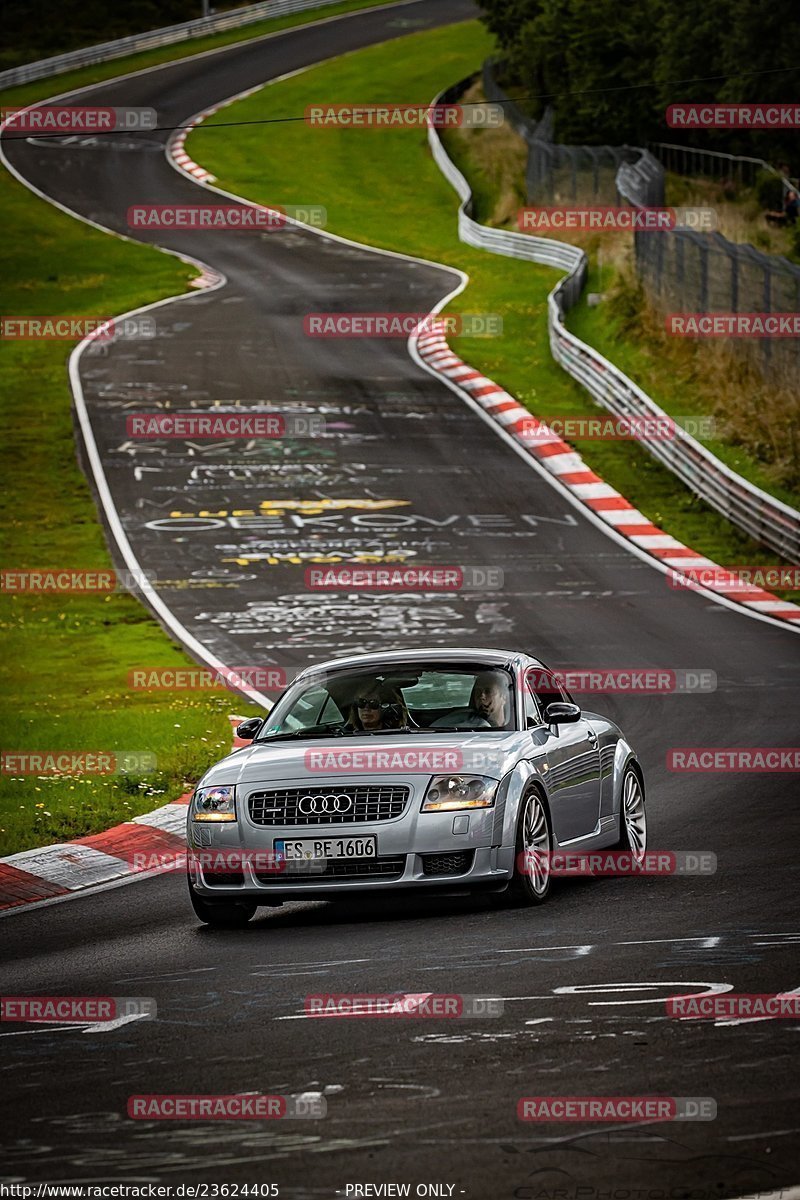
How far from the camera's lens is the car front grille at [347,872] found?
10.1 meters

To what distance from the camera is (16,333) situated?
4428cm

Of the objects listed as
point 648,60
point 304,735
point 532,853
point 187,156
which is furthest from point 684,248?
point 187,156

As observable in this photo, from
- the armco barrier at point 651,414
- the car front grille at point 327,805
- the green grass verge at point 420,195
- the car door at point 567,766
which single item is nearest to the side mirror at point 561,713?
the car door at point 567,766

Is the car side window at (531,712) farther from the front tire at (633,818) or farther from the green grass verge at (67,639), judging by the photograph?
the green grass verge at (67,639)

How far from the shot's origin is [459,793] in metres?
10.2

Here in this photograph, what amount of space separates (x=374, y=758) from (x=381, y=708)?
32.9 inches

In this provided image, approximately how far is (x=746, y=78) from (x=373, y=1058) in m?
43.6

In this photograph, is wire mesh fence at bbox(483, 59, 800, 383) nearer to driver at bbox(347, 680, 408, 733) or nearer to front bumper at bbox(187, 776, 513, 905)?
driver at bbox(347, 680, 408, 733)

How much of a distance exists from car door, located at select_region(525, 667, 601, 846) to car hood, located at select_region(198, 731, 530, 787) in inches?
13.5

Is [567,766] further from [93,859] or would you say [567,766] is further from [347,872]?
[93,859]

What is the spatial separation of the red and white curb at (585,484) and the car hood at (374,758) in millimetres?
13000

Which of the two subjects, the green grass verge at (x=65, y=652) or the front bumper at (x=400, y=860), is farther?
the green grass verge at (x=65, y=652)

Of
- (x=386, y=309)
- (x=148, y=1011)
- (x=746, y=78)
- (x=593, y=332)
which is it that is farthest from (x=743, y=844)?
(x=746, y=78)

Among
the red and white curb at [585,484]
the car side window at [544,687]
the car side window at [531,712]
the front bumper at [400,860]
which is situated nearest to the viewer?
the front bumper at [400,860]
